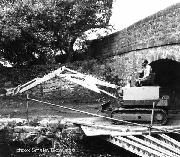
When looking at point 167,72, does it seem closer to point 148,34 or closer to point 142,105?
point 148,34

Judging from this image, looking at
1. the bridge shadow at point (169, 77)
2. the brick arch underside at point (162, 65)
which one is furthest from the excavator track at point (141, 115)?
the bridge shadow at point (169, 77)

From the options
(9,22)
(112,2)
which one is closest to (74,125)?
(9,22)

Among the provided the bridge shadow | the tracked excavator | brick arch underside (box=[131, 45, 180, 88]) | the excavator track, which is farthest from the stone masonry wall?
the excavator track

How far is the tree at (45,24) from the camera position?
804 inches

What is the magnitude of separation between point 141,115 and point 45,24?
1135 centimetres

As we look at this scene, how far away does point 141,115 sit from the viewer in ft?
39.3

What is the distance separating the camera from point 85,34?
22.6 meters

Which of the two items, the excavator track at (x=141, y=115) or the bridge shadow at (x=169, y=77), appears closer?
the excavator track at (x=141, y=115)

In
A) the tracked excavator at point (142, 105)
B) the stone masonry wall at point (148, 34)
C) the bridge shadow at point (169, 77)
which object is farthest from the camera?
the bridge shadow at point (169, 77)

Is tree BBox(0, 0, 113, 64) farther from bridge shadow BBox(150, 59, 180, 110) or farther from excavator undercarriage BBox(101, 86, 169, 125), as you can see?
excavator undercarriage BBox(101, 86, 169, 125)

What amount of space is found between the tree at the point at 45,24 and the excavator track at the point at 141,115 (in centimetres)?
998

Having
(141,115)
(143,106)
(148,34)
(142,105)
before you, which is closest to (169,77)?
(148,34)

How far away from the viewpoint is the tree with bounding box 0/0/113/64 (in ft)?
67.0

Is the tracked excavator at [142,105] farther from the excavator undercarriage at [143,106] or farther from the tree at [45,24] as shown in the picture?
the tree at [45,24]
